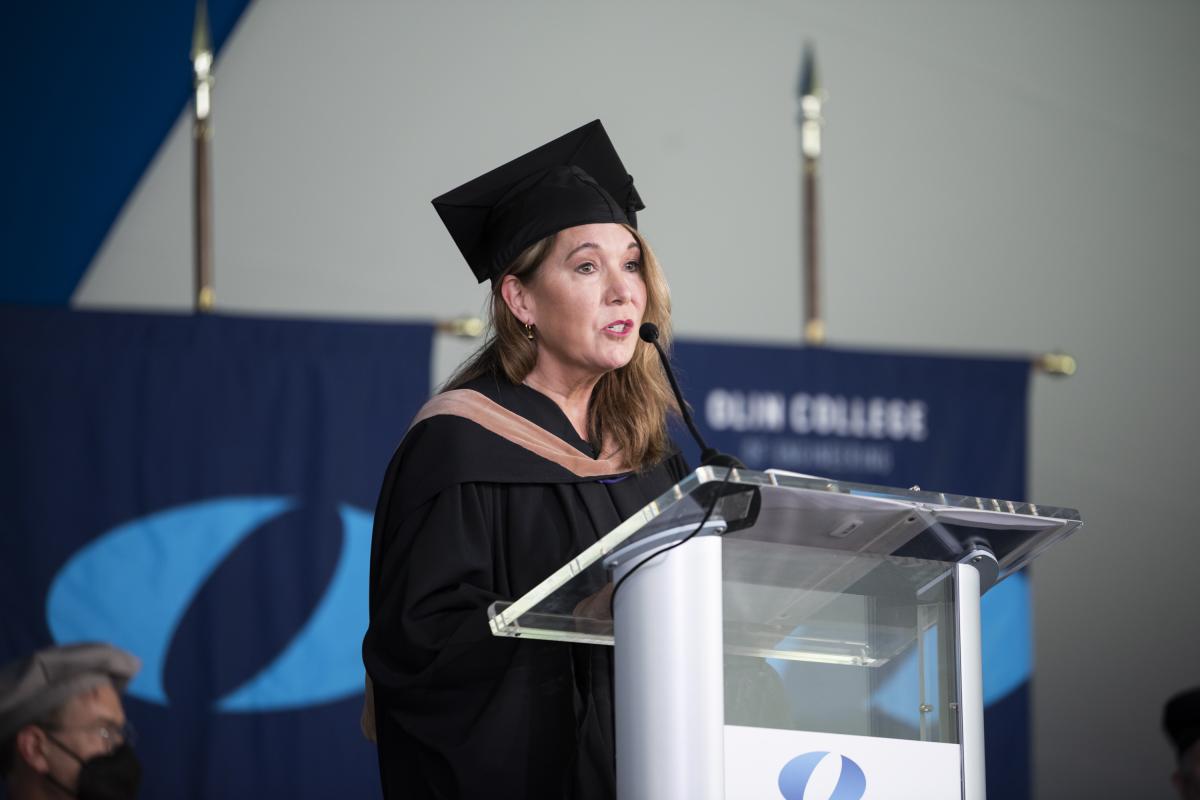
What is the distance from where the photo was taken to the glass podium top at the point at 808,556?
158 cm

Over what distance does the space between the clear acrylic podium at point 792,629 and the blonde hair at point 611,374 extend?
0.74 meters

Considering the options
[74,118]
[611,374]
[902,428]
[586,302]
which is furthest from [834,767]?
[74,118]

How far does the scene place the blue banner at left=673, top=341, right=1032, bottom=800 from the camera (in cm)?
485

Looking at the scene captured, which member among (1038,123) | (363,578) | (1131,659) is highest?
(1038,123)

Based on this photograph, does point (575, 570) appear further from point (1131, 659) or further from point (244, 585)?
point (1131, 659)

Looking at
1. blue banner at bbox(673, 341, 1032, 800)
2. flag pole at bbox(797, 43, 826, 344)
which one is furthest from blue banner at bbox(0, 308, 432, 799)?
flag pole at bbox(797, 43, 826, 344)

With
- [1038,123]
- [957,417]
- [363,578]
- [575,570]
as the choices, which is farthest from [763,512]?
[1038,123]

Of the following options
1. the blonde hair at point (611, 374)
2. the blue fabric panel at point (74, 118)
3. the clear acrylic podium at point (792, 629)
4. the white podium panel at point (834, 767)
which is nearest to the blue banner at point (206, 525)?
the blue fabric panel at point (74, 118)

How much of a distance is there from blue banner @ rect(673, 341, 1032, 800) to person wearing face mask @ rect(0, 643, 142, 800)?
198 centimetres

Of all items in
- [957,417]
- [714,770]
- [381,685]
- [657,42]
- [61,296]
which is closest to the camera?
[714,770]

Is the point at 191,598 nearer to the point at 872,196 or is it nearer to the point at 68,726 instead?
the point at 68,726

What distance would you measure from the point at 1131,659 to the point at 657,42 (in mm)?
2894

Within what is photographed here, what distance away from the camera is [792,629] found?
1688 millimetres

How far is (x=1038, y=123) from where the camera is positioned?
5.79 metres
